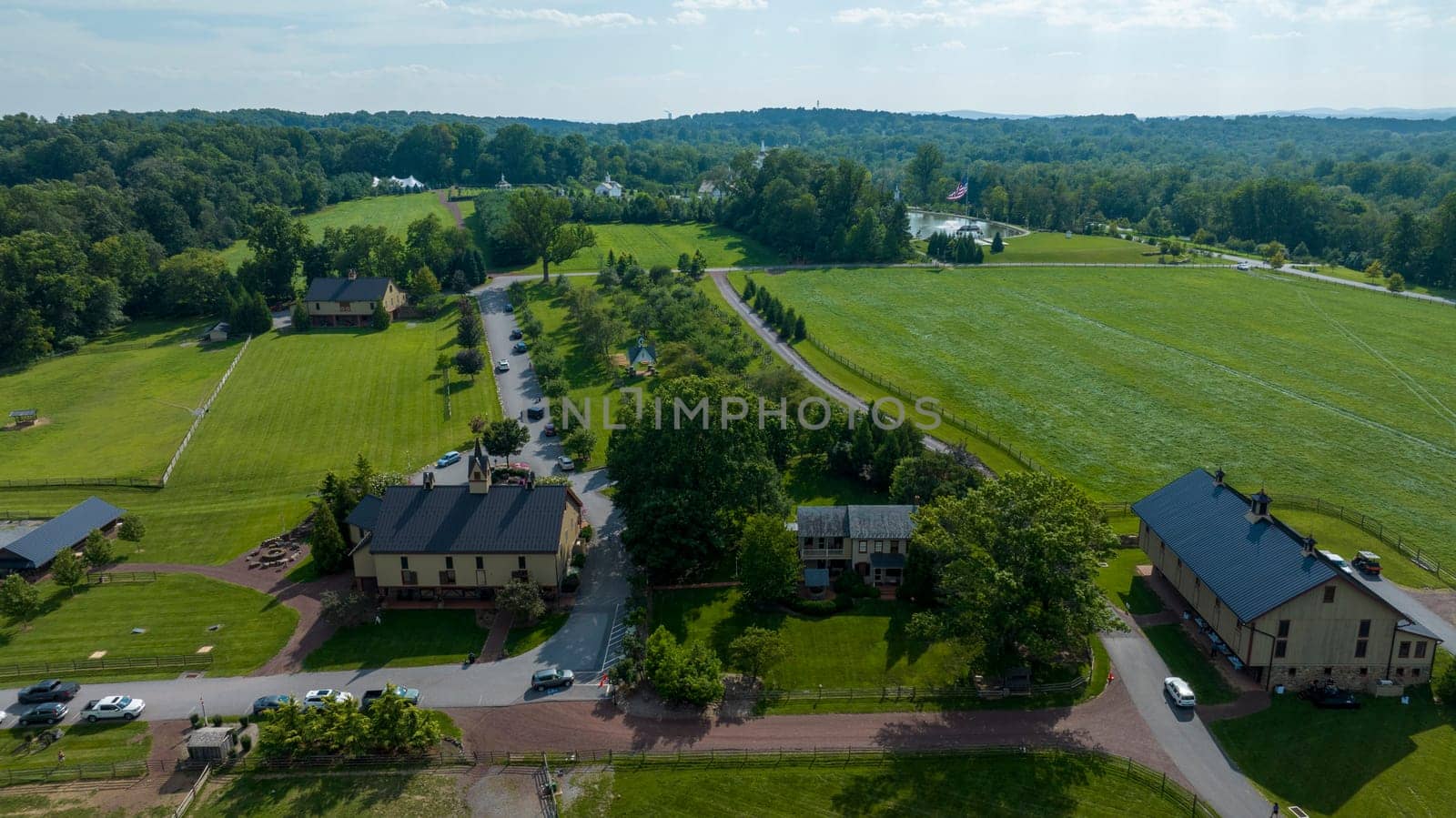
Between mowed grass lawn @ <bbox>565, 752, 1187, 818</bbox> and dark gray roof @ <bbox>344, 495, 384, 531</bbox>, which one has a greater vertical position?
dark gray roof @ <bbox>344, 495, 384, 531</bbox>

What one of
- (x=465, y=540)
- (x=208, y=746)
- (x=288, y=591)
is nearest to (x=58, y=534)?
(x=288, y=591)

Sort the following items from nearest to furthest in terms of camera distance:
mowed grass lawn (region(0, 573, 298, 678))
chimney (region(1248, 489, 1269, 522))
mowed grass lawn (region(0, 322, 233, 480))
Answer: chimney (region(1248, 489, 1269, 522))
mowed grass lawn (region(0, 573, 298, 678))
mowed grass lawn (region(0, 322, 233, 480))

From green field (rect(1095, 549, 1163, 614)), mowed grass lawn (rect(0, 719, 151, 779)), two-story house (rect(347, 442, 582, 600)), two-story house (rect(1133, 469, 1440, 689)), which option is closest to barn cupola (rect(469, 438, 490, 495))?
two-story house (rect(347, 442, 582, 600))

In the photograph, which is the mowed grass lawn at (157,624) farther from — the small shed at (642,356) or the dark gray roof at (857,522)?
the small shed at (642,356)

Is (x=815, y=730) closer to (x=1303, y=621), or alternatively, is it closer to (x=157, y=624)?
(x=1303, y=621)

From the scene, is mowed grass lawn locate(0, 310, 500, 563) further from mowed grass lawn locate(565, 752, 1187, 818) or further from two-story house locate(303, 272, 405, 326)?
mowed grass lawn locate(565, 752, 1187, 818)

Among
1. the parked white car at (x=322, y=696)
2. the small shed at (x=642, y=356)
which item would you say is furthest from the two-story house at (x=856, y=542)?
the small shed at (x=642, y=356)

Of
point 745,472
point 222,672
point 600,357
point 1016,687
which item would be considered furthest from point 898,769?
point 600,357
